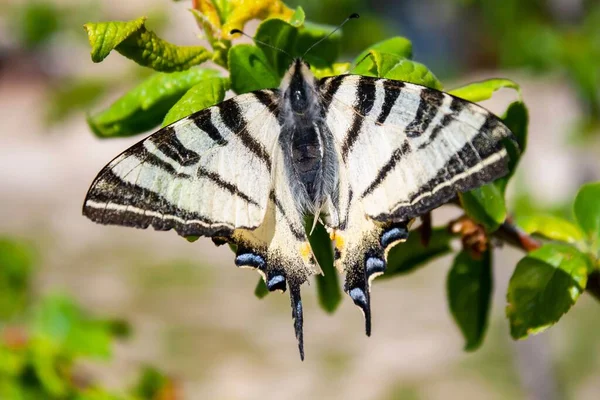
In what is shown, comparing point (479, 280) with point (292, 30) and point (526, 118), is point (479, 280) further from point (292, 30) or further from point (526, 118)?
point (292, 30)

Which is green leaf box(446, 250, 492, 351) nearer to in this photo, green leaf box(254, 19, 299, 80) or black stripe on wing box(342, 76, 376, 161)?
→ black stripe on wing box(342, 76, 376, 161)

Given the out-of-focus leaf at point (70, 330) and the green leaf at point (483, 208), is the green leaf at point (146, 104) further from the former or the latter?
the out-of-focus leaf at point (70, 330)

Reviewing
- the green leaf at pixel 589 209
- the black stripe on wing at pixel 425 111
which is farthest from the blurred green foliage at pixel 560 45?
the black stripe on wing at pixel 425 111

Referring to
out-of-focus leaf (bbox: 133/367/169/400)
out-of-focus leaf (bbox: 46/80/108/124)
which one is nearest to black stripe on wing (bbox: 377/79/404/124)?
out-of-focus leaf (bbox: 133/367/169/400)

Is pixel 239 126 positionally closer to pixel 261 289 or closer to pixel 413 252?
pixel 261 289

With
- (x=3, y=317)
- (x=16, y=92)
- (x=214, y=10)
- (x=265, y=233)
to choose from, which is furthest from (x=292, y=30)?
(x=16, y=92)
